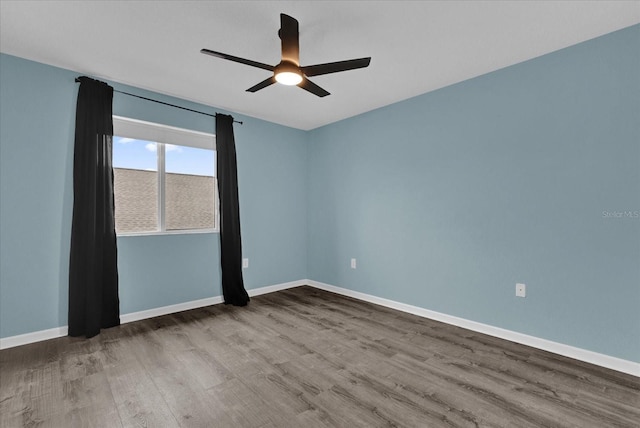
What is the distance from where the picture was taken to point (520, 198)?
2.85m

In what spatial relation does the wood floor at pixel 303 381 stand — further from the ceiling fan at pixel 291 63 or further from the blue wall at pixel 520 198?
the ceiling fan at pixel 291 63

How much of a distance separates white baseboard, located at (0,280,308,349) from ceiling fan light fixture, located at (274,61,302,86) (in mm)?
2958

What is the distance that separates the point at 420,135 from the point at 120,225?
11.8ft

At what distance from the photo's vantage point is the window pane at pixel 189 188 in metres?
3.72

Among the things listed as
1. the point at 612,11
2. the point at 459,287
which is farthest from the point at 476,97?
the point at 459,287

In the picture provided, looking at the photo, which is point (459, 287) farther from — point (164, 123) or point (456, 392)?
point (164, 123)

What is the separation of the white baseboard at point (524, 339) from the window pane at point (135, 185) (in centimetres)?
297

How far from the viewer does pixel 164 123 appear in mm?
3615

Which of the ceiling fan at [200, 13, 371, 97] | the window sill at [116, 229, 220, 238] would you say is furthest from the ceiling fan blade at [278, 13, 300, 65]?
the window sill at [116, 229, 220, 238]

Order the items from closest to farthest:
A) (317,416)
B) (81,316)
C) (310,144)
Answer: (317,416)
(81,316)
(310,144)

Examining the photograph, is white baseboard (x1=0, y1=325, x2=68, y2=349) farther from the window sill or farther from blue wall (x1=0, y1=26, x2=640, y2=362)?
the window sill

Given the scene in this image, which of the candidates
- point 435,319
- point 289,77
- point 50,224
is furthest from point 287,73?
point 435,319

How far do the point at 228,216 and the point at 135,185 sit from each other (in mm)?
1122

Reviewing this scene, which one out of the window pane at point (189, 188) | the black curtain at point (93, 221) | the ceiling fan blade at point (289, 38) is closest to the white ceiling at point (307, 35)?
the ceiling fan blade at point (289, 38)
